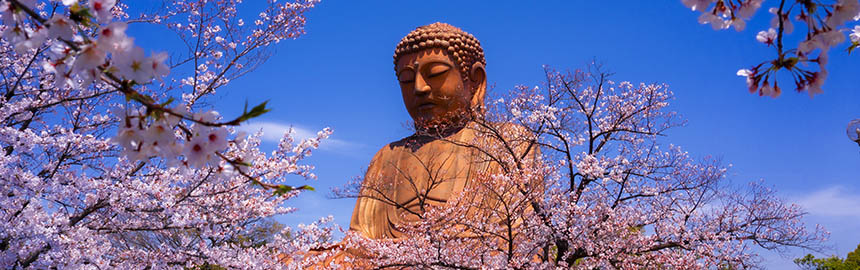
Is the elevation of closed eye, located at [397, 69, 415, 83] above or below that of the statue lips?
above

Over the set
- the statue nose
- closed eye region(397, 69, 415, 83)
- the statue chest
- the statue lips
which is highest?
closed eye region(397, 69, 415, 83)

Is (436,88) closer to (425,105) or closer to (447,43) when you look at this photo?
(425,105)

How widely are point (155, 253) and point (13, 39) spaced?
4.92 metres

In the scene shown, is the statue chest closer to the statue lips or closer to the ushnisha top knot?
the statue lips

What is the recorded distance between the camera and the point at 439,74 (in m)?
9.09

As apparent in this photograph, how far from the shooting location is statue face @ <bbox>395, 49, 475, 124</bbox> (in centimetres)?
907

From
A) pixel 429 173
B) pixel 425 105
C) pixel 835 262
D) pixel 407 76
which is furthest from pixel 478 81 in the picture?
pixel 835 262

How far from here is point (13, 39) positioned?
1.59 m

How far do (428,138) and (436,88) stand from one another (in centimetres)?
87

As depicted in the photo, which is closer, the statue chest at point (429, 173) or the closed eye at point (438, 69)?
the statue chest at point (429, 173)

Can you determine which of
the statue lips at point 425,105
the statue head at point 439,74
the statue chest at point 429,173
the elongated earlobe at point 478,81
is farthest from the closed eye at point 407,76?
the statue chest at point 429,173

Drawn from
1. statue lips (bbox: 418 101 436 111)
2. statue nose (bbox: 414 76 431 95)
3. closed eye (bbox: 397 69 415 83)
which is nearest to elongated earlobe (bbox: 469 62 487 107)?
statue lips (bbox: 418 101 436 111)

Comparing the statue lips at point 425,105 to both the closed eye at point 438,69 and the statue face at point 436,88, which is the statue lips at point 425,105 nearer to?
the statue face at point 436,88

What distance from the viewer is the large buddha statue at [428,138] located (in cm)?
877
